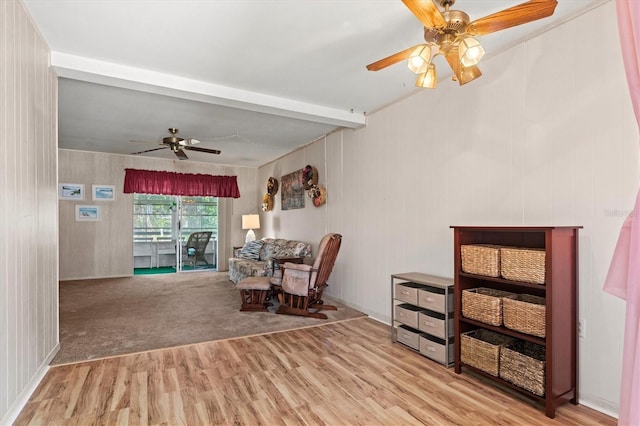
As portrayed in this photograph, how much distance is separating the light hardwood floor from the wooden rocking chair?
39.9 inches

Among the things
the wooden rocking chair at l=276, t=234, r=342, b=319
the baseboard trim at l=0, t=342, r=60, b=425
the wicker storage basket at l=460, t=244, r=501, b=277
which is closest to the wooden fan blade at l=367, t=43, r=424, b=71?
the wicker storage basket at l=460, t=244, r=501, b=277

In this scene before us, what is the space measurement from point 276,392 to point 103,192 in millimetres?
6472

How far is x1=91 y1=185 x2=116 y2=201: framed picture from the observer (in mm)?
6883

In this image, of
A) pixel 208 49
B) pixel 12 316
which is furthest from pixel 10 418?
pixel 208 49

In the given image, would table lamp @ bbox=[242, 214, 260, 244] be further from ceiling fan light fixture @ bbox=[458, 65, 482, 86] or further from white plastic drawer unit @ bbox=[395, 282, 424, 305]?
ceiling fan light fixture @ bbox=[458, 65, 482, 86]

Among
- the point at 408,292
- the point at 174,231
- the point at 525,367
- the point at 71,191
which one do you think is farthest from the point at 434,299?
the point at 71,191

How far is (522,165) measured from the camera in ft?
8.47

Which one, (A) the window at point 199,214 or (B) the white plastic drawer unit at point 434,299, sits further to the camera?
(A) the window at point 199,214

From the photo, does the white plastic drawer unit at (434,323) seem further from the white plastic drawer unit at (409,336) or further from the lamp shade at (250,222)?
the lamp shade at (250,222)

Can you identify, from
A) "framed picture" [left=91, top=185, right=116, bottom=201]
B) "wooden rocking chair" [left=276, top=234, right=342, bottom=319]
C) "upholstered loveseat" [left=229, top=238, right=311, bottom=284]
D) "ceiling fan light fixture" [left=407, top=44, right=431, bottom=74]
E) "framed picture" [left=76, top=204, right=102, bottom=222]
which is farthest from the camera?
"framed picture" [left=91, top=185, right=116, bottom=201]

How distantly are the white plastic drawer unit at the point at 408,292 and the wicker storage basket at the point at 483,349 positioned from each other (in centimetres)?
53

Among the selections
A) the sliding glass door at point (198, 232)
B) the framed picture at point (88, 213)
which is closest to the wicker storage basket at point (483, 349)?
the sliding glass door at point (198, 232)

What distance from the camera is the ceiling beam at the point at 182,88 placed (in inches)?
114

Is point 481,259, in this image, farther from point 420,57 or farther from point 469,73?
point 420,57
